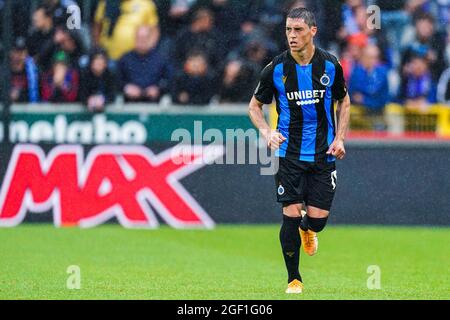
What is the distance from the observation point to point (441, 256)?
1179 cm

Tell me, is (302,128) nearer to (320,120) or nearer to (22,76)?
(320,120)

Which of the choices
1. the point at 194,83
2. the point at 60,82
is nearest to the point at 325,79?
the point at 194,83

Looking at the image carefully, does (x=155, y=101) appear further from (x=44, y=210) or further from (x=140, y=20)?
(x=44, y=210)

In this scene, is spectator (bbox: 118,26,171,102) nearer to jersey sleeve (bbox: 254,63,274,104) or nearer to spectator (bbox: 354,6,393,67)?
spectator (bbox: 354,6,393,67)

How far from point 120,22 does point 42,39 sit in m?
1.02

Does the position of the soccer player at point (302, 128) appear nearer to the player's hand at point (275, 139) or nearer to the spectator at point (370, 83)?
the player's hand at point (275, 139)

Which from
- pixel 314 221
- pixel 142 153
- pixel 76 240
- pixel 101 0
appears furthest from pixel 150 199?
pixel 314 221

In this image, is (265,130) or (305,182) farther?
(305,182)

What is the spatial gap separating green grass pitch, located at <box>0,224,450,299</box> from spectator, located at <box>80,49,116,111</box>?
63.8 inches

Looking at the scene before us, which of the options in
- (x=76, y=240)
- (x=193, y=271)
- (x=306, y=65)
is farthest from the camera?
(x=76, y=240)

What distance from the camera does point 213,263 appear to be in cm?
1112

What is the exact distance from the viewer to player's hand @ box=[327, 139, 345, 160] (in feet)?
28.7

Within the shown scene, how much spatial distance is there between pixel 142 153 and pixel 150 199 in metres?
0.59

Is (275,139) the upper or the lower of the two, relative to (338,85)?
lower
